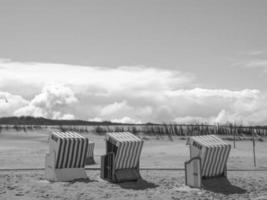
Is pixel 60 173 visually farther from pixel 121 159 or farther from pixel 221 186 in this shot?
pixel 221 186

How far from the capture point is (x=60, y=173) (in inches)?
537

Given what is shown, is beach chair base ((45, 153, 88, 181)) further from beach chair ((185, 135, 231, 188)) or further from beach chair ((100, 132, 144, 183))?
beach chair ((185, 135, 231, 188))

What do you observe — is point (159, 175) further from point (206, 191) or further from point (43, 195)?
point (43, 195)

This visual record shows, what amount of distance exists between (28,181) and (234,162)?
1118 cm

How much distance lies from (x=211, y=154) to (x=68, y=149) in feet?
13.9

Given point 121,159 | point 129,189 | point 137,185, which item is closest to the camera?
point 129,189

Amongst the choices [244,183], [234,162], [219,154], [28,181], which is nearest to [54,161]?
[28,181]

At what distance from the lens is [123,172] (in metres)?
13.7

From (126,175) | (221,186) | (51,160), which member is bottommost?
(221,186)

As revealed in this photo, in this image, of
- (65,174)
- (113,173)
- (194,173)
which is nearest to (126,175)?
(113,173)

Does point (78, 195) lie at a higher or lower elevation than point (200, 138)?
lower

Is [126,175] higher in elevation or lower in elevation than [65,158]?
lower

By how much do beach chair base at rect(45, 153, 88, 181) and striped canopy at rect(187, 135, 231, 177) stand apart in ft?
11.4

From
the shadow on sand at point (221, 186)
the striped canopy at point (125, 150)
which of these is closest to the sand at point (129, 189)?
the shadow on sand at point (221, 186)
